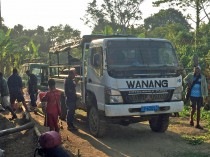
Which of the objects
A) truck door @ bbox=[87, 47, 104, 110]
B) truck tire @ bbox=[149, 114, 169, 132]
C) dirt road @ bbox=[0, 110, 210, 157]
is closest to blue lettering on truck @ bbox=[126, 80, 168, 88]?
truck door @ bbox=[87, 47, 104, 110]

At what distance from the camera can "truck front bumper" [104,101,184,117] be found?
811 centimetres

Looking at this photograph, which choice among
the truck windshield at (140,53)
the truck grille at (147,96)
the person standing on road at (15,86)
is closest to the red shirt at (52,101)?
the truck windshield at (140,53)

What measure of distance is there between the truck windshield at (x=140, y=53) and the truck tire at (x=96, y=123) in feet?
5.04

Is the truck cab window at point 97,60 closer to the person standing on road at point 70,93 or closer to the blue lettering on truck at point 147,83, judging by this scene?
the blue lettering on truck at point 147,83

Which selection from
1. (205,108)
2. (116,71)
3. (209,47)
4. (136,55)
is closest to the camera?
(116,71)

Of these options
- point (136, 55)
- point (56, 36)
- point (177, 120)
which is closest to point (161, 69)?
point (136, 55)

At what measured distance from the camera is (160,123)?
9.63 m

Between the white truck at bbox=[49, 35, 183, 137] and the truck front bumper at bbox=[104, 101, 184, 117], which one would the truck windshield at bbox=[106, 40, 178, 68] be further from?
the truck front bumper at bbox=[104, 101, 184, 117]

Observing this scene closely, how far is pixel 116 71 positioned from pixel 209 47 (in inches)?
580

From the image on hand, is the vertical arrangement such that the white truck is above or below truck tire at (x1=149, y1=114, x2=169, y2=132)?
above

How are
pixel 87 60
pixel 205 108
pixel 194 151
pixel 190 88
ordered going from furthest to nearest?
pixel 205 108, pixel 190 88, pixel 87 60, pixel 194 151

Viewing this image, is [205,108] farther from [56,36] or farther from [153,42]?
[56,36]

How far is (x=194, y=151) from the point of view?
766cm

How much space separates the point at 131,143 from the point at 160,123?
144cm
